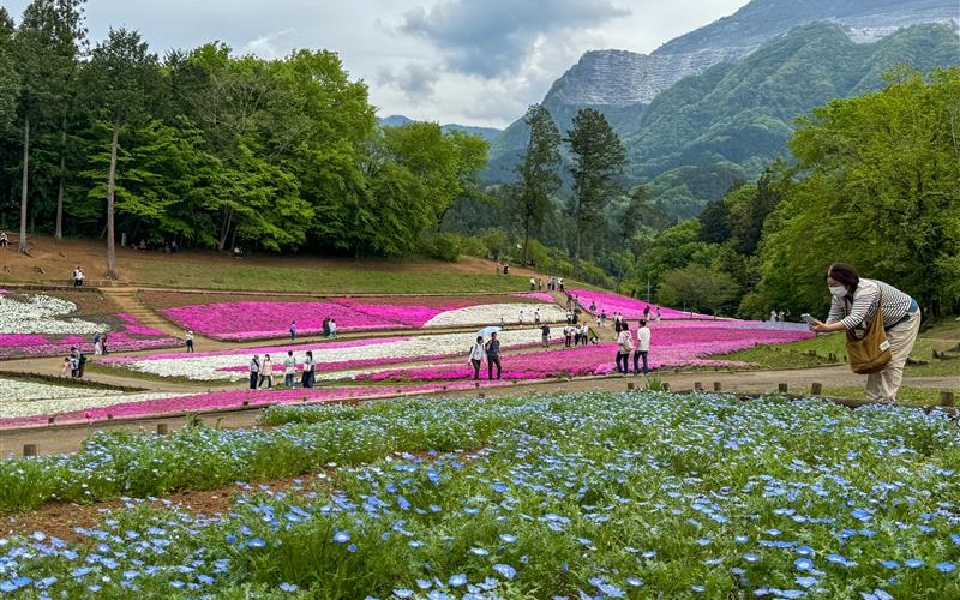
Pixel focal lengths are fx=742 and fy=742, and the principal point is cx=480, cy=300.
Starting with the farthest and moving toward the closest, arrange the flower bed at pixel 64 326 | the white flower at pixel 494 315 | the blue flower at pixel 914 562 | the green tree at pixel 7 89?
the white flower at pixel 494 315 → the green tree at pixel 7 89 → the flower bed at pixel 64 326 → the blue flower at pixel 914 562

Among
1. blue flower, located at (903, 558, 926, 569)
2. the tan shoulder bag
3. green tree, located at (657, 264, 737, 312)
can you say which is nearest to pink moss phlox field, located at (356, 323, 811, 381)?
the tan shoulder bag

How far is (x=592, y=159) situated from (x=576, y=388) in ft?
233

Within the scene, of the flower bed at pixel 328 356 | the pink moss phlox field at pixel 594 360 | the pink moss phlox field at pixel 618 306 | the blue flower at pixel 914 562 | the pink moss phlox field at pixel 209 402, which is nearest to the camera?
the blue flower at pixel 914 562

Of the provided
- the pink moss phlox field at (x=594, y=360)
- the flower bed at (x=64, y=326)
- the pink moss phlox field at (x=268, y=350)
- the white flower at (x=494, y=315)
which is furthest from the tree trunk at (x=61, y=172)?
the pink moss phlox field at (x=594, y=360)

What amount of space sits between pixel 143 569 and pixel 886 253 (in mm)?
40731

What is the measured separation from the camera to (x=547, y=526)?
5.14m

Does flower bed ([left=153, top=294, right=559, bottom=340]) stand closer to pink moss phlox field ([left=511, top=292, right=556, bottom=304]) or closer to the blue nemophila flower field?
pink moss phlox field ([left=511, top=292, right=556, bottom=304])

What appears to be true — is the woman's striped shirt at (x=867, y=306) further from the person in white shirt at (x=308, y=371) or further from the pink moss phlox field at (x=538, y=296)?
the pink moss phlox field at (x=538, y=296)

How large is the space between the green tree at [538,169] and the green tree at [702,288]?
1825cm

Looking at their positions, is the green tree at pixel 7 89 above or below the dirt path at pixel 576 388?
above

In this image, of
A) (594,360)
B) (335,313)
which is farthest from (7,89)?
(594,360)

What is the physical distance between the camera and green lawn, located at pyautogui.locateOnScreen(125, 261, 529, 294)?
55.5 metres

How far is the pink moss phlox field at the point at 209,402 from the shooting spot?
17.4m

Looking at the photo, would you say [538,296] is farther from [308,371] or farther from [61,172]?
[308,371]
